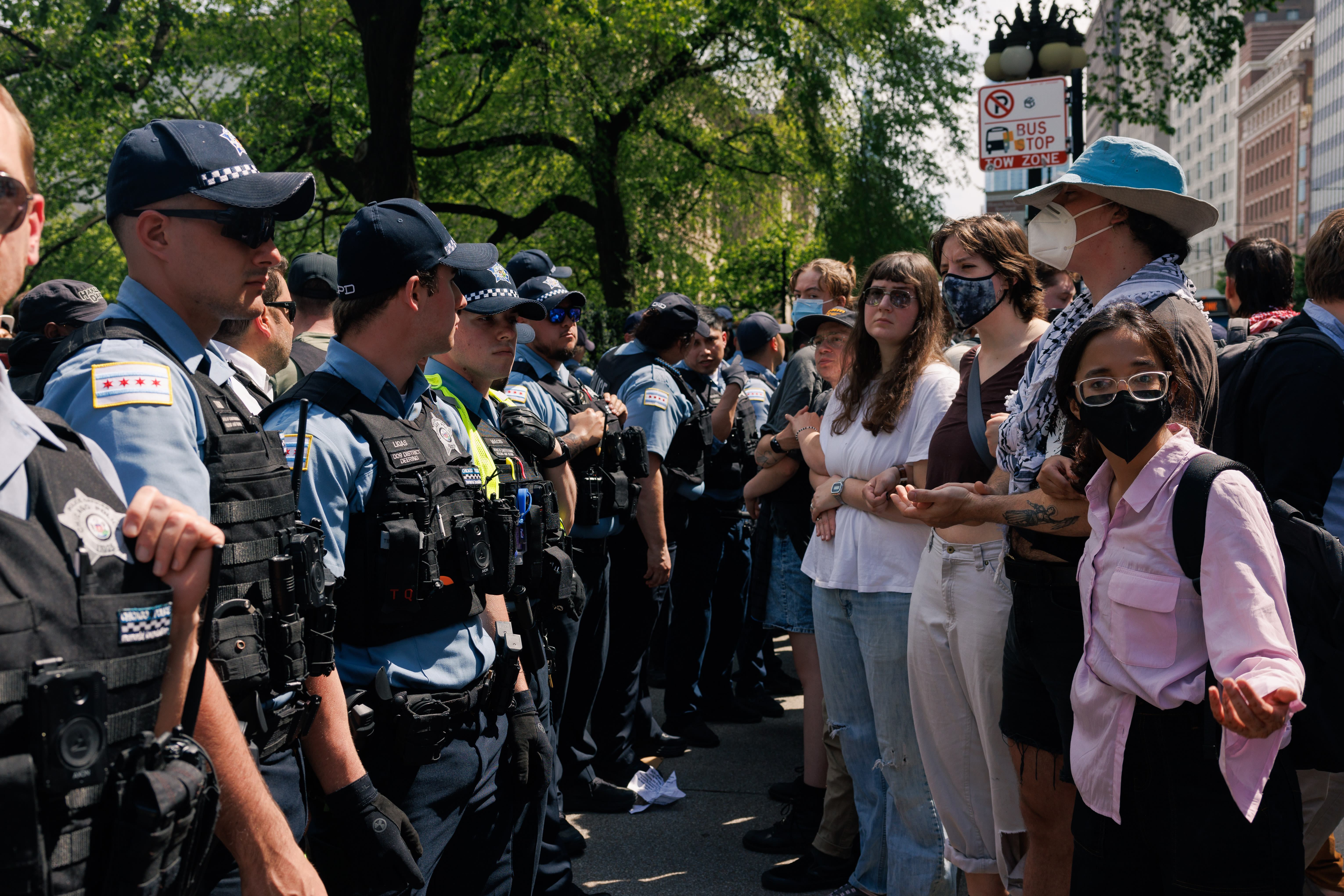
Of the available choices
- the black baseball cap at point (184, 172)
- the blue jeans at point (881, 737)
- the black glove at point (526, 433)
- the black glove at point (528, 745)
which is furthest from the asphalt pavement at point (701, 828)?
the black baseball cap at point (184, 172)

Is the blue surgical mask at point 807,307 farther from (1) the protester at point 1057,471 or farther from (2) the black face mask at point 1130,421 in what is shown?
(2) the black face mask at point 1130,421

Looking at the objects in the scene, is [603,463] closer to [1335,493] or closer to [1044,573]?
[1044,573]

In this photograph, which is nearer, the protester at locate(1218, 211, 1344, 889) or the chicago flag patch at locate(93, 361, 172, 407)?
the chicago flag patch at locate(93, 361, 172, 407)

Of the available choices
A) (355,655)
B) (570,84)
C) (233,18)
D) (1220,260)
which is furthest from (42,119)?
(1220,260)

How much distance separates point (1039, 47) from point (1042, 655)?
7.92m

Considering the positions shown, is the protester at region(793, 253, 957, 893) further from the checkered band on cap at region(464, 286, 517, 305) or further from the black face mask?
the checkered band on cap at region(464, 286, 517, 305)

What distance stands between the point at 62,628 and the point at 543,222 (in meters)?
18.3

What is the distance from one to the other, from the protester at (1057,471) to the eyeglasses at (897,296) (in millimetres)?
744

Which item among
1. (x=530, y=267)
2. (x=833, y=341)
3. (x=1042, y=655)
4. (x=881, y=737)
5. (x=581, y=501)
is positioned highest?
(x=530, y=267)

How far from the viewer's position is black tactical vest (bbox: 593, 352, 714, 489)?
19.2 ft

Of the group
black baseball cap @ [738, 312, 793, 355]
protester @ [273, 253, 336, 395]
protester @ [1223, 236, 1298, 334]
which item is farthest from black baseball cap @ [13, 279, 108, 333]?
protester @ [1223, 236, 1298, 334]

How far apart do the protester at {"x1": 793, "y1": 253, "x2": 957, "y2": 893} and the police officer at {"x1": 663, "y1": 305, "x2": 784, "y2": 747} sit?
2.27 metres

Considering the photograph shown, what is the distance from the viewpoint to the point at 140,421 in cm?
168

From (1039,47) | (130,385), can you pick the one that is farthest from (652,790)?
(1039,47)
